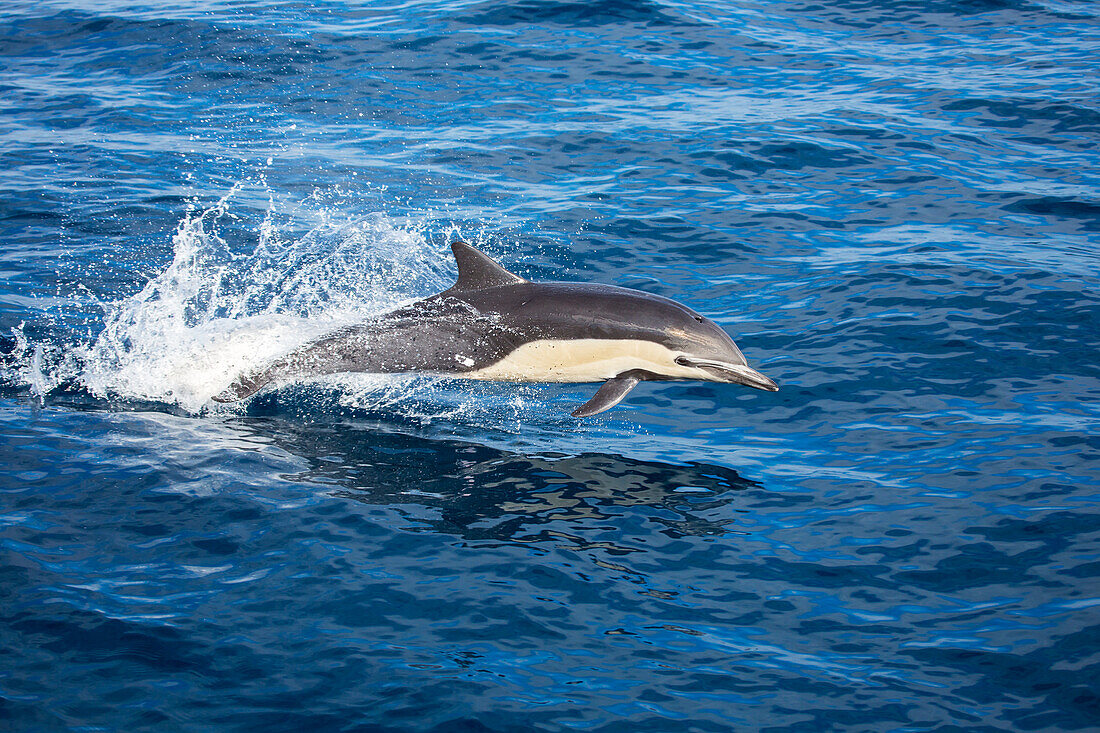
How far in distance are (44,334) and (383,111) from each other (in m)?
7.94

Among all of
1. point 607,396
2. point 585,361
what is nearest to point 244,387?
point 585,361

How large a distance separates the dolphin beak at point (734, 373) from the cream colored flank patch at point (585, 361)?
8 cm

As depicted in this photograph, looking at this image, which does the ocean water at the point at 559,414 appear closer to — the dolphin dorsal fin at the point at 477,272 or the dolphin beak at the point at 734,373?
the dolphin beak at the point at 734,373

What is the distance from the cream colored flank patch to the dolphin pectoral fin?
16cm

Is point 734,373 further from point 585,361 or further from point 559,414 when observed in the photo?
point 559,414

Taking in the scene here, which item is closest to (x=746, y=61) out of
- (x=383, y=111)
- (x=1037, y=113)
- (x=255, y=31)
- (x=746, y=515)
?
(x=1037, y=113)

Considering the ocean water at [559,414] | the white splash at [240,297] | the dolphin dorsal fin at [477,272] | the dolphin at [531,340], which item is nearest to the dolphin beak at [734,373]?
the dolphin at [531,340]

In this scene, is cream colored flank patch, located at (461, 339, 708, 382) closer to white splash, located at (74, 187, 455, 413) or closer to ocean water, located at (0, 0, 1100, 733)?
ocean water, located at (0, 0, 1100, 733)

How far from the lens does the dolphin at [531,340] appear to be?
26.6 ft

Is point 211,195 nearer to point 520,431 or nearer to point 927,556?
point 520,431

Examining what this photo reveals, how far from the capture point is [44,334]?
9531 millimetres

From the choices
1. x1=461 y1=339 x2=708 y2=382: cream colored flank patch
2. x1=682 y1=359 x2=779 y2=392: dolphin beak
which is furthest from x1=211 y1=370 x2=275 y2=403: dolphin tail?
x1=682 y1=359 x2=779 y2=392: dolphin beak

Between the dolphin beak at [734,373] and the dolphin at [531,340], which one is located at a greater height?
the dolphin at [531,340]

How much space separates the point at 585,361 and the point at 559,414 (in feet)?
3.07
